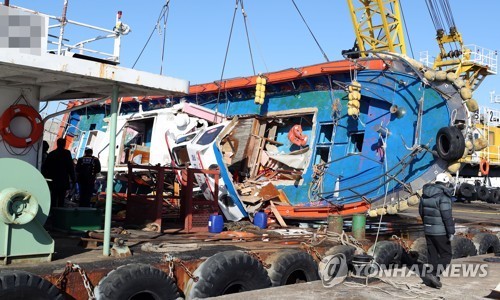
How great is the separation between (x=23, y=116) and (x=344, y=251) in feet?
18.6

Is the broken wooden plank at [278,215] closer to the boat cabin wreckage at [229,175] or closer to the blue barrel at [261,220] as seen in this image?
the boat cabin wreckage at [229,175]

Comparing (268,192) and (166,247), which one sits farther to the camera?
(268,192)

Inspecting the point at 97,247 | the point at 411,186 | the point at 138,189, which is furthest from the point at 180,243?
the point at 138,189

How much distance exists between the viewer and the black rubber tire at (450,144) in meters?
10.6

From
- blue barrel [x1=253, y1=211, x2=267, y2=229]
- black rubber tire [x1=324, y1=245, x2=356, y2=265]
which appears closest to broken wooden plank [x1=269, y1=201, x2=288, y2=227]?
blue barrel [x1=253, y1=211, x2=267, y2=229]

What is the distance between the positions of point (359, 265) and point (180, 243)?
268cm

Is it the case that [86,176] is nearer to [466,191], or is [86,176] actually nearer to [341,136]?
[341,136]

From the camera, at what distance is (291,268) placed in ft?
25.8

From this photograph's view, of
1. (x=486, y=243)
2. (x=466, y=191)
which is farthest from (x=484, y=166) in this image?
(x=486, y=243)

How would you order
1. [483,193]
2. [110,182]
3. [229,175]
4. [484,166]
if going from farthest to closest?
1. [483,193]
2. [484,166]
3. [229,175]
4. [110,182]

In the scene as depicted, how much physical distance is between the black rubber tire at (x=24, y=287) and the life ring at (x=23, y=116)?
345 centimetres

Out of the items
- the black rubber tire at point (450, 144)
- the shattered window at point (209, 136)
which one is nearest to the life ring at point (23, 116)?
the shattered window at point (209, 136)

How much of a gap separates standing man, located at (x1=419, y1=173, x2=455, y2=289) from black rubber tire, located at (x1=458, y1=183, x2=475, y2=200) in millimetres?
26997

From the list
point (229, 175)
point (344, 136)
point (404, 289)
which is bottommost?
point (404, 289)
